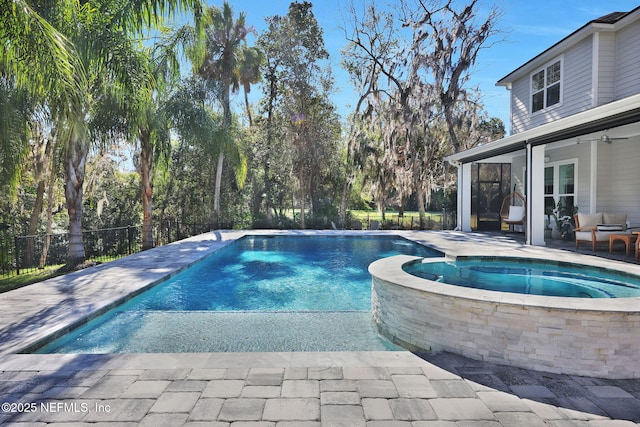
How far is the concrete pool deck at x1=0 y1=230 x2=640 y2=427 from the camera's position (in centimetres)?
216

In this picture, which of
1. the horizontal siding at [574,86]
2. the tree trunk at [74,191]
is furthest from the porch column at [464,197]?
the tree trunk at [74,191]

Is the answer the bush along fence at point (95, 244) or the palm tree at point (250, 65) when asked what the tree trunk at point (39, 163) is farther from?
the palm tree at point (250, 65)

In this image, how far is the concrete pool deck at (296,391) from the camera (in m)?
2.16

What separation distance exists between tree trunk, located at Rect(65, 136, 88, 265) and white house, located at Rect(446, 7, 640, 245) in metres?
9.94

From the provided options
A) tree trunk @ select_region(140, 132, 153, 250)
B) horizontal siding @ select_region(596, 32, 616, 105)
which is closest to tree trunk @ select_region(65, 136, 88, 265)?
tree trunk @ select_region(140, 132, 153, 250)

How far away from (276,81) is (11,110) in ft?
40.4

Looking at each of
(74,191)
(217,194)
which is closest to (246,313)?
(74,191)

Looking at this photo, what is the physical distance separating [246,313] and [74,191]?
225 inches

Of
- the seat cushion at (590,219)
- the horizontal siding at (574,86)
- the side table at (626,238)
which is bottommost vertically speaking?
the side table at (626,238)

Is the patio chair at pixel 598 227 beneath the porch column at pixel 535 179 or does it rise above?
beneath

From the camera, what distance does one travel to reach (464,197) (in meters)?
12.8

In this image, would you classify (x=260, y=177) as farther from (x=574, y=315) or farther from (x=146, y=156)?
(x=574, y=315)

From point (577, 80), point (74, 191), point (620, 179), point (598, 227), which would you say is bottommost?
point (598, 227)

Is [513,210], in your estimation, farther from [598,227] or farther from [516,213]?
[598,227]
